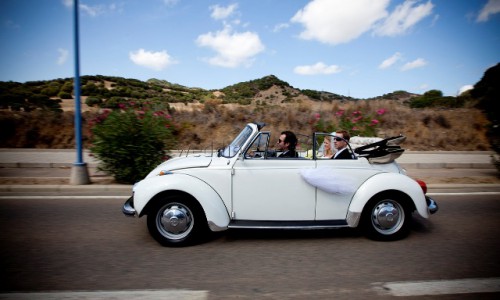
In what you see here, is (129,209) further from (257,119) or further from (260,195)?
(257,119)

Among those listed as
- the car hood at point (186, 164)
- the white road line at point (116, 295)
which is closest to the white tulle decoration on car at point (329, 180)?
the car hood at point (186, 164)

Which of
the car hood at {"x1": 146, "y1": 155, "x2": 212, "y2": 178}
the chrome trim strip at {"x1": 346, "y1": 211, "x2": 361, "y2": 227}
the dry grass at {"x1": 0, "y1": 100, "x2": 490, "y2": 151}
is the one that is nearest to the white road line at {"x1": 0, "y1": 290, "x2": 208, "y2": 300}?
the car hood at {"x1": 146, "y1": 155, "x2": 212, "y2": 178}

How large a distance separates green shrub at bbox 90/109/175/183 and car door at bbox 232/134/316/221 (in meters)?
4.48

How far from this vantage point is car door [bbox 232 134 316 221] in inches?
170

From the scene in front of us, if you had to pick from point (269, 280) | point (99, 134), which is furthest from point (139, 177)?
point (269, 280)

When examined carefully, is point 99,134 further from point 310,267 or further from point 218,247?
point 310,267

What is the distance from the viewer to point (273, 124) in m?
17.5

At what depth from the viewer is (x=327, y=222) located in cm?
445

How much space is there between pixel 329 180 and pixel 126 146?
5503mm

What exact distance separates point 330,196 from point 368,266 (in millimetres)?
996

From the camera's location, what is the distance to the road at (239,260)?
3.25 meters

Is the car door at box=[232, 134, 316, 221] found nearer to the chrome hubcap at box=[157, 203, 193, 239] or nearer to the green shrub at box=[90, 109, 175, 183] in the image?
the chrome hubcap at box=[157, 203, 193, 239]

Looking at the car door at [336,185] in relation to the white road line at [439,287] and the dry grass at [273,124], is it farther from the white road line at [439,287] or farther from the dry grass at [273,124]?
the dry grass at [273,124]

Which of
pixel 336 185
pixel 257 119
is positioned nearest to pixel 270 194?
pixel 336 185
